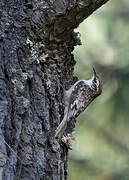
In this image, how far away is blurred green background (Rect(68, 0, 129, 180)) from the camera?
202 inches

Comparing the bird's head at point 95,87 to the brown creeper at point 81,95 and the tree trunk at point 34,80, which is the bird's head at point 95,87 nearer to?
the brown creeper at point 81,95

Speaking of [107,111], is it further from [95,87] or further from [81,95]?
[81,95]

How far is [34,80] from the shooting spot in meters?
2.60

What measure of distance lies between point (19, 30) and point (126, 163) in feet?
9.90

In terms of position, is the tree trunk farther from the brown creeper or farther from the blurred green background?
the blurred green background

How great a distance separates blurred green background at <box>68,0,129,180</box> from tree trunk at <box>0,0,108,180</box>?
93.1 inches

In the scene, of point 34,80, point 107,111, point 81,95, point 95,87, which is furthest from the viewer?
point 107,111

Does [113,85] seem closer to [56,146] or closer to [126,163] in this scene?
[126,163]

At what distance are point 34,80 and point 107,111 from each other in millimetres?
2792

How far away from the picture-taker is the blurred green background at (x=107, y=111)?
5.12 meters

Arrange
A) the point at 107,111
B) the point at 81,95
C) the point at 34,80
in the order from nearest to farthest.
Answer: the point at 34,80
the point at 81,95
the point at 107,111

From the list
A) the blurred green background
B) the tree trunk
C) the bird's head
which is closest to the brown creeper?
the bird's head

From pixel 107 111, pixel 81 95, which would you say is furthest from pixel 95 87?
pixel 107 111

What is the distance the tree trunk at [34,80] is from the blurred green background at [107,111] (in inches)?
93.1
